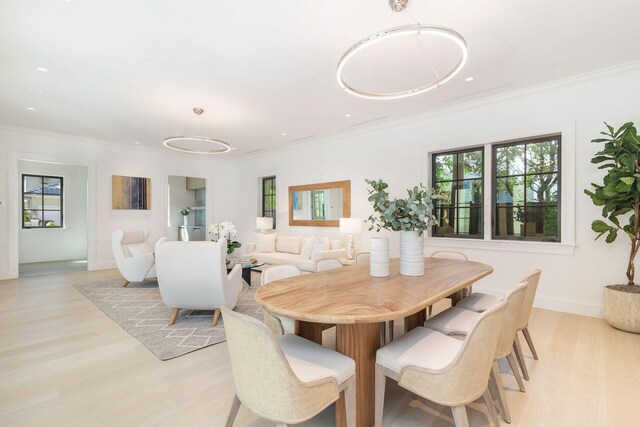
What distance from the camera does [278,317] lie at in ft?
7.11

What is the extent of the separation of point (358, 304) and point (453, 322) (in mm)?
973

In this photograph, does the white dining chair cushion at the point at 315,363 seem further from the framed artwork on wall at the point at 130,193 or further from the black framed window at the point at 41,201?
the black framed window at the point at 41,201

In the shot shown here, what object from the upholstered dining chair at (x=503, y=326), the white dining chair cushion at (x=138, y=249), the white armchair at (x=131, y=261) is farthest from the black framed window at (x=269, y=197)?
the upholstered dining chair at (x=503, y=326)

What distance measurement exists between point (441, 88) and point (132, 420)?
4505mm

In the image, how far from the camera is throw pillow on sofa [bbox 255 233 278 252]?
21.6 feet

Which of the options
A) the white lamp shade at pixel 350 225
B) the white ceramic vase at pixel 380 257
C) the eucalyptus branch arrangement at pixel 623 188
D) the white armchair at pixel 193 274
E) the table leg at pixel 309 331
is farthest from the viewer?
the white lamp shade at pixel 350 225

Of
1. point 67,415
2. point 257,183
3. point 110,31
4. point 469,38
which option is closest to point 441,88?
point 469,38

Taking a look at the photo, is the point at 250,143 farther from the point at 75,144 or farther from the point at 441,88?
the point at 441,88

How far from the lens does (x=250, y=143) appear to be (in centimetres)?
682

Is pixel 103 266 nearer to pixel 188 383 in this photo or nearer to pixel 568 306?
pixel 188 383

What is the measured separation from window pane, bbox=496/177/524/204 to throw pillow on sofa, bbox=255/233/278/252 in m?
4.35

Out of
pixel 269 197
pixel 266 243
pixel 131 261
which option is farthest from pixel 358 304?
pixel 269 197

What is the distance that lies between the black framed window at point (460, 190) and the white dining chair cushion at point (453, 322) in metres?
2.59

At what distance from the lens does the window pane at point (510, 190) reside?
13.6ft
